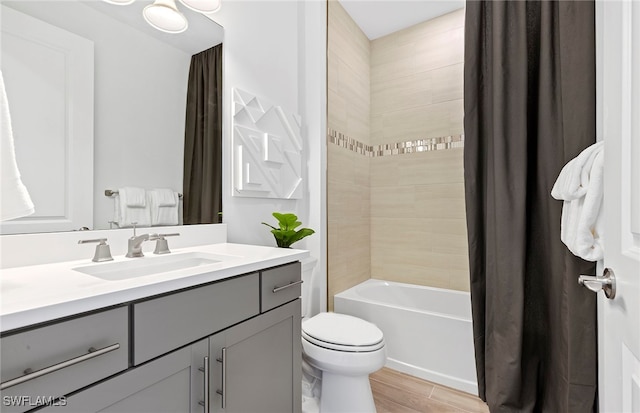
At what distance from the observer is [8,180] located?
2.36ft

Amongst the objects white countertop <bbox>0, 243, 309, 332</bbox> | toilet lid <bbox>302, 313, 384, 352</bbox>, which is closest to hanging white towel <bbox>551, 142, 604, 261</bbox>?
toilet lid <bbox>302, 313, 384, 352</bbox>

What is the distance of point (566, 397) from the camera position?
3.99ft

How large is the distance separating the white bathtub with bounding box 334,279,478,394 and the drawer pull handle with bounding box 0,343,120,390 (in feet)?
5.72

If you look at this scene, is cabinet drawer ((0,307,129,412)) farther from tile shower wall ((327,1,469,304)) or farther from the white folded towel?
tile shower wall ((327,1,469,304))

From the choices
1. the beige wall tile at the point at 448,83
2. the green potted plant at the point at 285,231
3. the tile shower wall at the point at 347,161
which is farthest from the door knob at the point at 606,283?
the beige wall tile at the point at 448,83

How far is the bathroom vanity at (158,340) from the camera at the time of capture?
577 millimetres

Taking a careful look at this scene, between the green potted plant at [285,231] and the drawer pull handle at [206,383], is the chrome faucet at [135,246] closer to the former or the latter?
the drawer pull handle at [206,383]

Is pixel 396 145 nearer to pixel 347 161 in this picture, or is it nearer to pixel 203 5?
pixel 347 161

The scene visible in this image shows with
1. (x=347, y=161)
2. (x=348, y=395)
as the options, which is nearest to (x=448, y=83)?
(x=347, y=161)

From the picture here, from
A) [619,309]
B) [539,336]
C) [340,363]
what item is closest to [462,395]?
[539,336]

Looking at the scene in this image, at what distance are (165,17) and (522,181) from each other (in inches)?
69.2

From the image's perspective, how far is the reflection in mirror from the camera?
39.4 inches

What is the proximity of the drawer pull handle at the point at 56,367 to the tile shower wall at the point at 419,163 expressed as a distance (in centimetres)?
233

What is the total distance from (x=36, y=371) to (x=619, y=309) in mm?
1126
